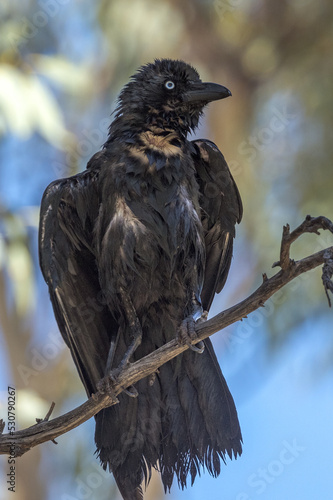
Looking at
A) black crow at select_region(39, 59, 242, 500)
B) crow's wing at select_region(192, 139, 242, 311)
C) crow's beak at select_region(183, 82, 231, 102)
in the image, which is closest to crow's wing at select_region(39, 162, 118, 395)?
black crow at select_region(39, 59, 242, 500)

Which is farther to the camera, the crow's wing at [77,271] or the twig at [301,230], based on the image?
the crow's wing at [77,271]

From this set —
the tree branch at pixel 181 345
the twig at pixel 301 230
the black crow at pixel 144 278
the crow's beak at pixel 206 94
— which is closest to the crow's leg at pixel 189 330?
the tree branch at pixel 181 345

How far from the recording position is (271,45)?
8.86 meters

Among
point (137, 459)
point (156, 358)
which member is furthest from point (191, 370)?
point (156, 358)

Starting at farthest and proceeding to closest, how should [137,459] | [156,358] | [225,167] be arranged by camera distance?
→ [225,167], [137,459], [156,358]

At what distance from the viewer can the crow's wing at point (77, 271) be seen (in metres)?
5.11

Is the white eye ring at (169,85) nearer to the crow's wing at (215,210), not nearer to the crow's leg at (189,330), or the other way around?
the crow's wing at (215,210)

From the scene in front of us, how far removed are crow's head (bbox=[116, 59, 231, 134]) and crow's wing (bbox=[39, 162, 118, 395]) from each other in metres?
0.61

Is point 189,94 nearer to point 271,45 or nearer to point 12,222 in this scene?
point 12,222

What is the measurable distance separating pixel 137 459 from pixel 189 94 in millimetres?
2744

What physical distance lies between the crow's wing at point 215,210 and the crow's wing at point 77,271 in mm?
829

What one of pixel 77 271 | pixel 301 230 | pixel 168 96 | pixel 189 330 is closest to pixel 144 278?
pixel 77 271

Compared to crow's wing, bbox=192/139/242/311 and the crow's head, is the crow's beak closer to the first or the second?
the crow's head

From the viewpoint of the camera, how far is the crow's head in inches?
213
